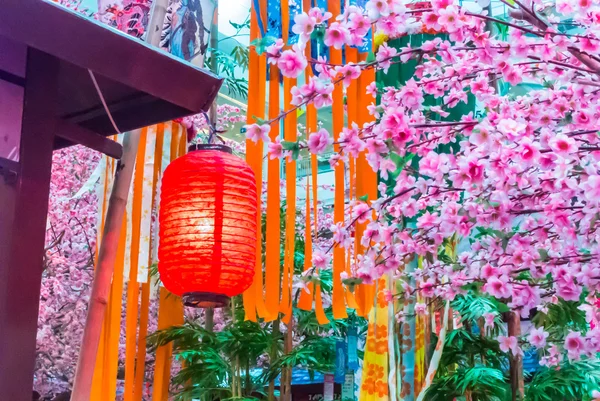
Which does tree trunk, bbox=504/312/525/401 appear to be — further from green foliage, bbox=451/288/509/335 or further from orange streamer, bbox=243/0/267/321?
orange streamer, bbox=243/0/267/321

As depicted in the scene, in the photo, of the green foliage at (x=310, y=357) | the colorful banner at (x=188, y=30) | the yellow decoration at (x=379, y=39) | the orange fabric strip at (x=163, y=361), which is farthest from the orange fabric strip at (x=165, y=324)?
the yellow decoration at (x=379, y=39)

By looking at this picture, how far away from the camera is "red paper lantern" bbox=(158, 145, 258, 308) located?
3047 millimetres

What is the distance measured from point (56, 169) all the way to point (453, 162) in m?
5.83

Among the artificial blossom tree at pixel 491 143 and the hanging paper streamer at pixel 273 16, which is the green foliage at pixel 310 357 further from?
the hanging paper streamer at pixel 273 16

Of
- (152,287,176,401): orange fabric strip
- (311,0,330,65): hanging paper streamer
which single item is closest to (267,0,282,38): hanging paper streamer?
(311,0,330,65): hanging paper streamer

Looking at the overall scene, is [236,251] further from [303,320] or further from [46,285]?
[46,285]

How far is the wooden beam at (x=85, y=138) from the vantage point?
6.33ft

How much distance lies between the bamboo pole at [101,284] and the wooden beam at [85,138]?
299 mm

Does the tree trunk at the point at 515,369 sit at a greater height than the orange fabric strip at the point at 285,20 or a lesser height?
lesser

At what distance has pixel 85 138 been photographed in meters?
2.04

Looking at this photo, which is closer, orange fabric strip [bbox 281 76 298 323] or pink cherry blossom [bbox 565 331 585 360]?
pink cherry blossom [bbox 565 331 585 360]

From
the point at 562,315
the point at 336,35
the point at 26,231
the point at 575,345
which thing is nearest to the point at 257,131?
the point at 336,35

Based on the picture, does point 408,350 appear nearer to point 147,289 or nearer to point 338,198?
point 338,198

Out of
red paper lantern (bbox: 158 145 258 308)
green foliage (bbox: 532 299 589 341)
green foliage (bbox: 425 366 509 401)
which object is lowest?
green foliage (bbox: 425 366 509 401)
